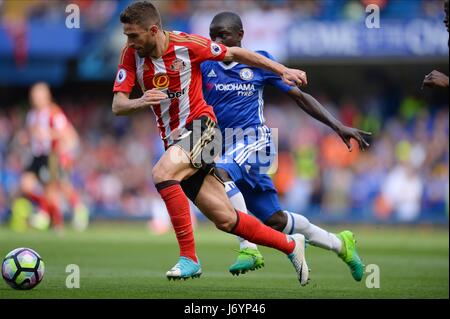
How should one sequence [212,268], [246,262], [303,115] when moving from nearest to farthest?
[246,262] → [212,268] → [303,115]

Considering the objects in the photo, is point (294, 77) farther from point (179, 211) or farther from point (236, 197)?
point (236, 197)

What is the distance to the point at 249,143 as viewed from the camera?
8.50 meters

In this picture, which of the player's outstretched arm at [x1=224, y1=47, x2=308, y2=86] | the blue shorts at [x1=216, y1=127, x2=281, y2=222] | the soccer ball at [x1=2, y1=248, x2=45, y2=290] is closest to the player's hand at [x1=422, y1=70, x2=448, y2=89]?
the player's outstretched arm at [x1=224, y1=47, x2=308, y2=86]

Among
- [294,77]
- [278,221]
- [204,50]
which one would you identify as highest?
[204,50]

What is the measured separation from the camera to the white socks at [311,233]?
8359 millimetres

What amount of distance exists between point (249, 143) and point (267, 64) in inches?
51.9

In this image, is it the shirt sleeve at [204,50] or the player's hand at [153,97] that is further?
the shirt sleeve at [204,50]

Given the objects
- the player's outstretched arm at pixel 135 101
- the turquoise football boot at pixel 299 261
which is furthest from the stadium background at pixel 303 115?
the player's outstretched arm at pixel 135 101

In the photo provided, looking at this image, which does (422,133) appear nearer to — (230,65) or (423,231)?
(423,231)

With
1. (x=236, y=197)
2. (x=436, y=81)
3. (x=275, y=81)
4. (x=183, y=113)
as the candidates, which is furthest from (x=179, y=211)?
(x=436, y=81)

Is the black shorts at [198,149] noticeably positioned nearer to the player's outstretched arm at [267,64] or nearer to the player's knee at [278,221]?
the player's outstretched arm at [267,64]

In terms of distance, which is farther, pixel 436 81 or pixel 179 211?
pixel 179 211
